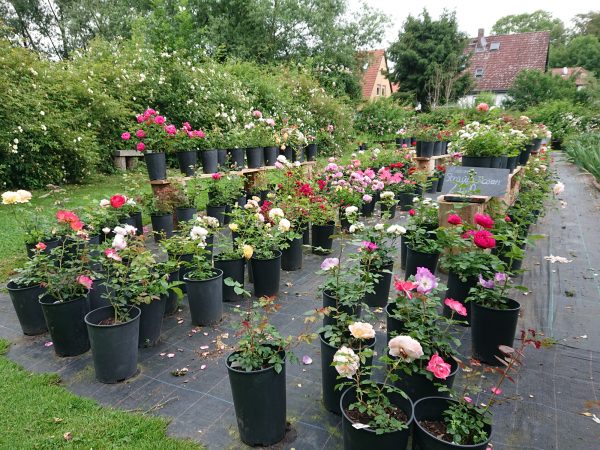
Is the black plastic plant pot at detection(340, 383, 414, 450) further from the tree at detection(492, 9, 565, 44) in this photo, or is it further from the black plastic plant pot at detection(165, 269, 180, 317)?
the tree at detection(492, 9, 565, 44)

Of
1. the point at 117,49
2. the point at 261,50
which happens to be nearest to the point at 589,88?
the point at 261,50

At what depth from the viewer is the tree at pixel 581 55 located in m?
30.9

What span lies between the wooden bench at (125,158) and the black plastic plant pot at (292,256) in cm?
→ 632

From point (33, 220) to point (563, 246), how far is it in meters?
5.47

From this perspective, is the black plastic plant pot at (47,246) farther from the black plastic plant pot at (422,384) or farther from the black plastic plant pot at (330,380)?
the black plastic plant pot at (422,384)

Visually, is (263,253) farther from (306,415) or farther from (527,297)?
(527,297)

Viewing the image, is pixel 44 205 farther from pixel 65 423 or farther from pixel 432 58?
pixel 432 58

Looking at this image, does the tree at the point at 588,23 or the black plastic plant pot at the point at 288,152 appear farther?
the tree at the point at 588,23

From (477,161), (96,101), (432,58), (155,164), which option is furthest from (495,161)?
(432,58)

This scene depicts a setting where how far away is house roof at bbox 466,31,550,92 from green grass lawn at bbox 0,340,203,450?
89.9ft

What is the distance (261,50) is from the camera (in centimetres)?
1630

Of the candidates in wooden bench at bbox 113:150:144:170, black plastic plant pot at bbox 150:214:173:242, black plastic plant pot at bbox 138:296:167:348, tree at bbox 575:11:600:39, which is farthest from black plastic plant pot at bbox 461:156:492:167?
tree at bbox 575:11:600:39

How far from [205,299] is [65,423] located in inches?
40.8

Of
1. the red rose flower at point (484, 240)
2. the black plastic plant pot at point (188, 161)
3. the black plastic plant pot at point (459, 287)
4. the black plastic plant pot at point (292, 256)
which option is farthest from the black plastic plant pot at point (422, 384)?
the black plastic plant pot at point (188, 161)
